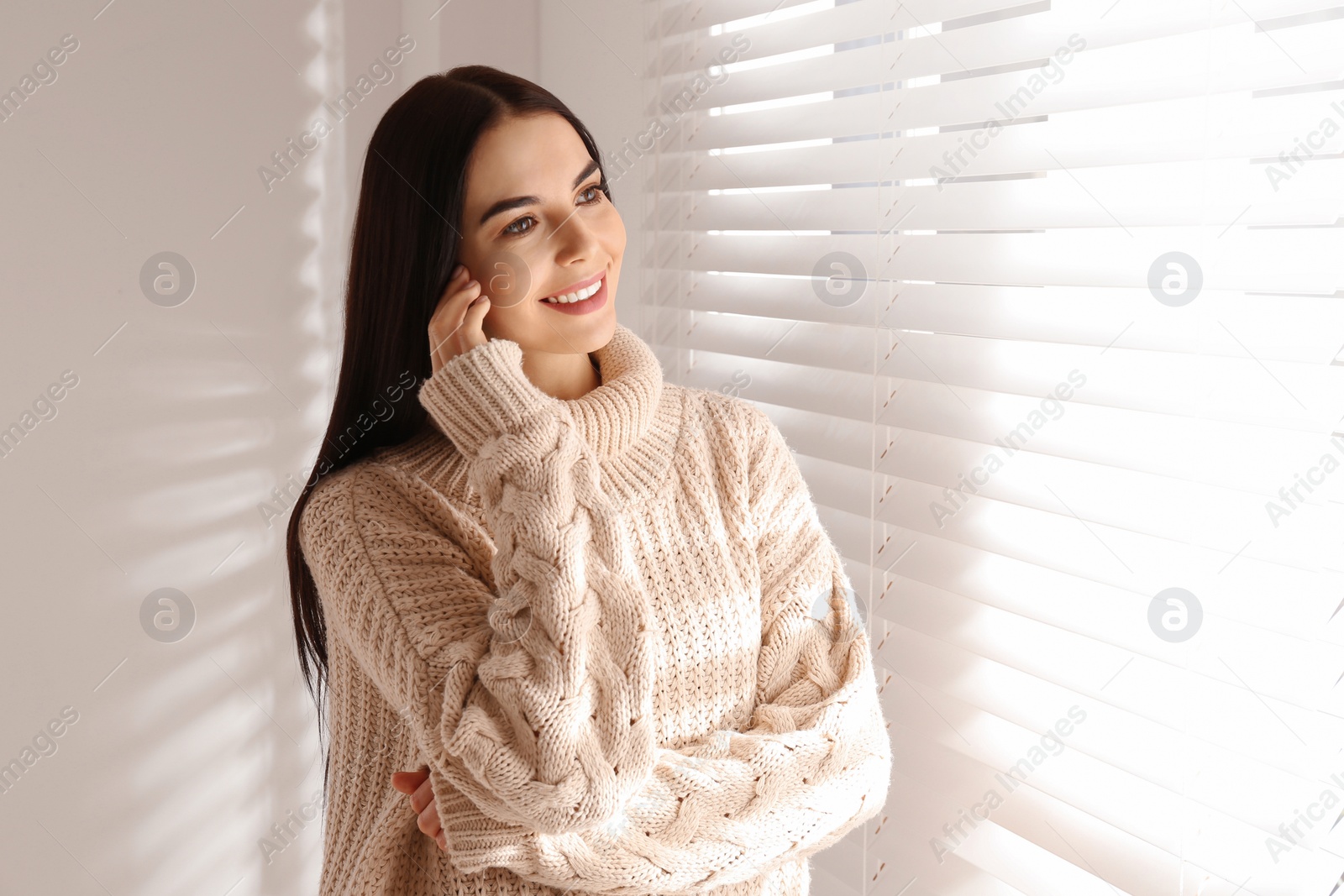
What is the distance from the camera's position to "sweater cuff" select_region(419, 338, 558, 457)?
1121 millimetres

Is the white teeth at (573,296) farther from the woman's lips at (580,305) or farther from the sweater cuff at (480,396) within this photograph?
the sweater cuff at (480,396)

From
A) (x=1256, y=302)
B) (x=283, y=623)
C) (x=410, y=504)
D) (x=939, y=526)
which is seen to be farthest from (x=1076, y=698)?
(x=283, y=623)

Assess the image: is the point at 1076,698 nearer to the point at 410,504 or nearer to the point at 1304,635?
the point at 1304,635

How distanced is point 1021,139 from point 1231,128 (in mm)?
261

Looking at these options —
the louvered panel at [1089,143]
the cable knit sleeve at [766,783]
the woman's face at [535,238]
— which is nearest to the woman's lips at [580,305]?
the woman's face at [535,238]

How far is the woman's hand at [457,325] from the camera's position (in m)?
1.21

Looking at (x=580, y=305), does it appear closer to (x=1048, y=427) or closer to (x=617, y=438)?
(x=617, y=438)

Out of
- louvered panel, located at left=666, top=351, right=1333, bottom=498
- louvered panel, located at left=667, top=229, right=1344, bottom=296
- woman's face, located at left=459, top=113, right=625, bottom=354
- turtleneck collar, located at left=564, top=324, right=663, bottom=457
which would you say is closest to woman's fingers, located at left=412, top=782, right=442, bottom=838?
turtleneck collar, located at left=564, top=324, right=663, bottom=457

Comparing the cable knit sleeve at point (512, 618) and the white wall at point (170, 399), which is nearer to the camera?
the cable knit sleeve at point (512, 618)

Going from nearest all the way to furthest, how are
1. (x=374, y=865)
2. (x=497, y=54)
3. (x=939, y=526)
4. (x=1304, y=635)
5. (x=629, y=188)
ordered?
(x=1304, y=635) → (x=374, y=865) → (x=939, y=526) → (x=629, y=188) → (x=497, y=54)

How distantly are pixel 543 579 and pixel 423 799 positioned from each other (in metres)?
0.30

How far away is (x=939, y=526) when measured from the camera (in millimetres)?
1387

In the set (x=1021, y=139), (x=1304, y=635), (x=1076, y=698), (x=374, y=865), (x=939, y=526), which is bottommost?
(x=374, y=865)

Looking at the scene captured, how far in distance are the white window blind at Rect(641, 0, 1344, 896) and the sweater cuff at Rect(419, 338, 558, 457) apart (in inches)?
22.9
